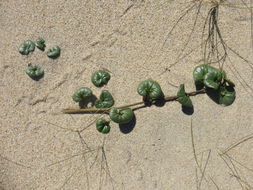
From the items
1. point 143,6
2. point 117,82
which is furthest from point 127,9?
point 117,82

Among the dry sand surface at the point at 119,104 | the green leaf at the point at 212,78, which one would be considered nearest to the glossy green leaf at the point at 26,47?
the dry sand surface at the point at 119,104

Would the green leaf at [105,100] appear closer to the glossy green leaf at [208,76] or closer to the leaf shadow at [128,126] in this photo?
the leaf shadow at [128,126]

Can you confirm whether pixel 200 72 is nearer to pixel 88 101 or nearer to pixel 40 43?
pixel 88 101

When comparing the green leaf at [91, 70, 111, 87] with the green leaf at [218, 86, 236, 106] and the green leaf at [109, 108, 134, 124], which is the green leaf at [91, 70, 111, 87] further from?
the green leaf at [218, 86, 236, 106]

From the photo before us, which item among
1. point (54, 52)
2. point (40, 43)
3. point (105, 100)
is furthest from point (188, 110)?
point (40, 43)

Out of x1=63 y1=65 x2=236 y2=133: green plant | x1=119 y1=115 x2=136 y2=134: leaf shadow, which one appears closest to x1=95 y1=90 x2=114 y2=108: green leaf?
x1=63 y1=65 x2=236 y2=133: green plant

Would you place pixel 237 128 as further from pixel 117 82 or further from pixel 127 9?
pixel 127 9
